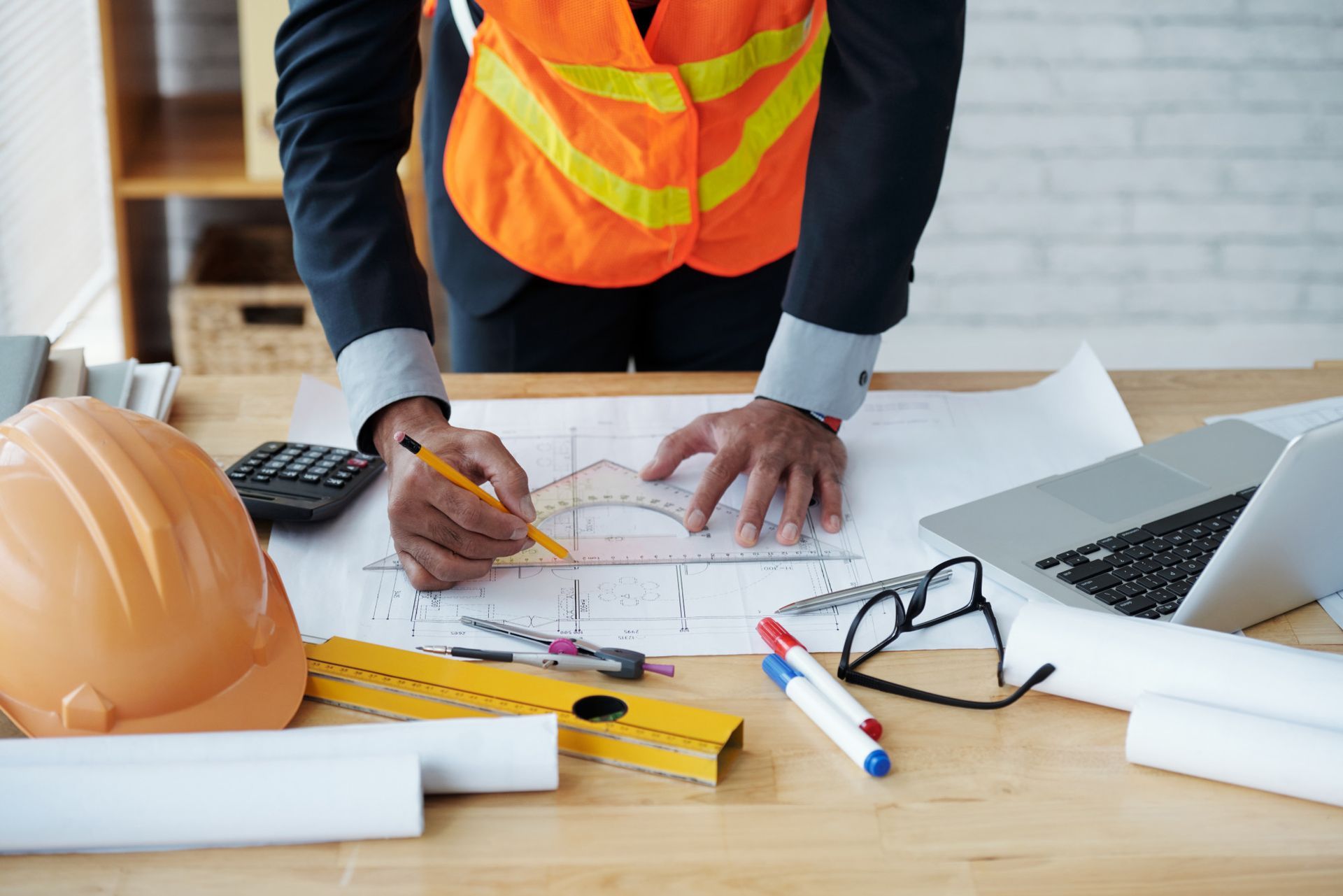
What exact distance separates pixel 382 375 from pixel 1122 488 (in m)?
0.67

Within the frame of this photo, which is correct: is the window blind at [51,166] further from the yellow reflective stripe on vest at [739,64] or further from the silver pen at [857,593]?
the silver pen at [857,593]

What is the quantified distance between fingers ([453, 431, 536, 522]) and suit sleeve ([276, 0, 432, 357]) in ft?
0.57

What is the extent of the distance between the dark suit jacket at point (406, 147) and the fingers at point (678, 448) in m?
0.16

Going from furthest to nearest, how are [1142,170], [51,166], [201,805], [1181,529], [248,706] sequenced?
[1142,170] < [51,166] < [1181,529] < [248,706] < [201,805]

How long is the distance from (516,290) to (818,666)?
2.43ft

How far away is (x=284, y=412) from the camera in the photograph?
118 cm

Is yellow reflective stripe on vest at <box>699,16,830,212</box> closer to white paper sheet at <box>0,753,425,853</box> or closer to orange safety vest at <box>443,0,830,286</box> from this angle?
orange safety vest at <box>443,0,830,286</box>

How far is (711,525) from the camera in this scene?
100 centimetres

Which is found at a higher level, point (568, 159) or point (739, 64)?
point (739, 64)

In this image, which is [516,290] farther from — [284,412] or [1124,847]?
[1124,847]

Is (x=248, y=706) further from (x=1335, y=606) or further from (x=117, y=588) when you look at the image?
(x=1335, y=606)

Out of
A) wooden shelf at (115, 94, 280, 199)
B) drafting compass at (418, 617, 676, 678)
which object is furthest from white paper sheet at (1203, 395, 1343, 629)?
wooden shelf at (115, 94, 280, 199)

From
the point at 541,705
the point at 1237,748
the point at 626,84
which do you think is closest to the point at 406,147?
the point at 626,84

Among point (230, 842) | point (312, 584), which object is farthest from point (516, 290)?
point (230, 842)
